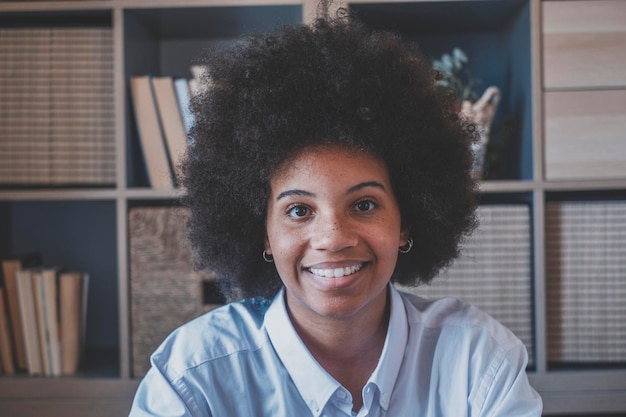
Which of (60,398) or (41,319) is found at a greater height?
(41,319)

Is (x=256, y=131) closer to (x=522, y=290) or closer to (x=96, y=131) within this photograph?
(x=96, y=131)

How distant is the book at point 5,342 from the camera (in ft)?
6.31

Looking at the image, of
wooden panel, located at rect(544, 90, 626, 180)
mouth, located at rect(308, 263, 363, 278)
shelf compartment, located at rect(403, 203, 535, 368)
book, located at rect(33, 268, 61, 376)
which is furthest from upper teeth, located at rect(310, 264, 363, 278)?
book, located at rect(33, 268, 61, 376)

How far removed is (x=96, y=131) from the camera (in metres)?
1.92

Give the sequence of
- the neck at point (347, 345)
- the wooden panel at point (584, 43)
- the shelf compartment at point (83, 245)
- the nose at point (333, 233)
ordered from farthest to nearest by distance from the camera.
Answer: the shelf compartment at point (83, 245)
the wooden panel at point (584, 43)
the neck at point (347, 345)
the nose at point (333, 233)

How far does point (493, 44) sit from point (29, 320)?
1.54m

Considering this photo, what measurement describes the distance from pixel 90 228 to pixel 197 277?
1.77 feet

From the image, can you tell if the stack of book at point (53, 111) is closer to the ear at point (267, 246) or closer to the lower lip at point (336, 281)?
the ear at point (267, 246)

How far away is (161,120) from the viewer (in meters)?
1.92

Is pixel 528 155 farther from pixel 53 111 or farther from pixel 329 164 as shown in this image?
pixel 53 111

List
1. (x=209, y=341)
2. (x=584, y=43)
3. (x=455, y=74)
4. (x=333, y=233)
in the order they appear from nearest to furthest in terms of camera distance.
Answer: (x=333, y=233) < (x=209, y=341) < (x=584, y=43) < (x=455, y=74)

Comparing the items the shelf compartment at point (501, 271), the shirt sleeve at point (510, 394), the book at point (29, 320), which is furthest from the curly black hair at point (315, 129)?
the book at point (29, 320)

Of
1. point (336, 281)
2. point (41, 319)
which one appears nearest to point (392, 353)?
point (336, 281)

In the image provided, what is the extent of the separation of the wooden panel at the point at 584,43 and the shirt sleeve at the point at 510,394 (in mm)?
903
